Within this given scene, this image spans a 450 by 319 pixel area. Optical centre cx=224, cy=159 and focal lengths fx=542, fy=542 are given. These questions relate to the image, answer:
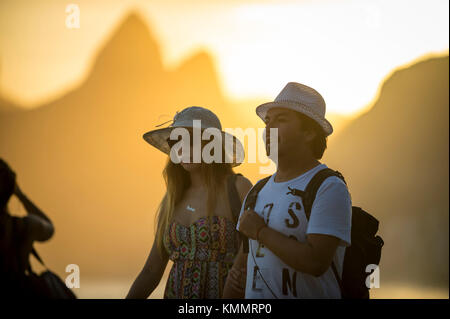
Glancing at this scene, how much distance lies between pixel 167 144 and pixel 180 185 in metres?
0.47

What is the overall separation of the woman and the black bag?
43.9 inches

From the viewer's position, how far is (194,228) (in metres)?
3.67

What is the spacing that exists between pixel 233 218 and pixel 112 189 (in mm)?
59428

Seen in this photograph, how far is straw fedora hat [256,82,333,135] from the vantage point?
3047 mm

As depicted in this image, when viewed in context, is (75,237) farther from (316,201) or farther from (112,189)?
(316,201)

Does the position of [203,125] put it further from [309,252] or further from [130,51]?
[130,51]

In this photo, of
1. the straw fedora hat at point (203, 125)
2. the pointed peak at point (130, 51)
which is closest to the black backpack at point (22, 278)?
the straw fedora hat at point (203, 125)

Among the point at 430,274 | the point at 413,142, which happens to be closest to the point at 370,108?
the point at 413,142

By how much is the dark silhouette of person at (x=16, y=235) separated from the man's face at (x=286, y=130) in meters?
1.27

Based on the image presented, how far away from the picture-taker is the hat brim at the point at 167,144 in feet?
13.1

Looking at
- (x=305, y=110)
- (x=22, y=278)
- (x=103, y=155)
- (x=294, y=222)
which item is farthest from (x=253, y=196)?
(x=103, y=155)

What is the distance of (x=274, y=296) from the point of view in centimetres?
275

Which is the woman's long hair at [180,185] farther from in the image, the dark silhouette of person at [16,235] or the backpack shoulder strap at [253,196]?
the dark silhouette of person at [16,235]

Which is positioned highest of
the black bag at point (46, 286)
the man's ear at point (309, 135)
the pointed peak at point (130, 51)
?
the pointed peak at point (130, 51)
